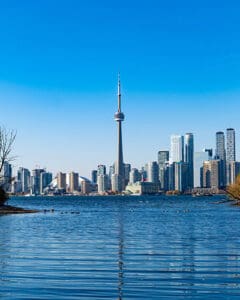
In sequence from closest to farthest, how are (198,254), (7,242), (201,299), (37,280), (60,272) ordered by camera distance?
1. (201,299)
2. (37,280)
3. (60,272)
4. (198,254)
5. (7,242)

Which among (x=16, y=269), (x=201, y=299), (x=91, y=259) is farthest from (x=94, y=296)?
(x=91, y=259)

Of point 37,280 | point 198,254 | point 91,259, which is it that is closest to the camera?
point 37,280

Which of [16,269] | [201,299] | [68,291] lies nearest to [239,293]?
[201,299]

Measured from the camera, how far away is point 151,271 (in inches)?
1147

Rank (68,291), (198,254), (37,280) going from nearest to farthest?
(68,291)
(37,280)
(198,254)

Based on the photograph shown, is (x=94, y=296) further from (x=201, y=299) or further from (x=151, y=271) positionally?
(x=151, y=271)

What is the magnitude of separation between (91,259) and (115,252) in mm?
4638

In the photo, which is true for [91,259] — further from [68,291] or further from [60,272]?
[68,291]

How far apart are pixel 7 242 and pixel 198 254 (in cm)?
1802

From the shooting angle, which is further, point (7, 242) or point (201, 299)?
point (7, 242)

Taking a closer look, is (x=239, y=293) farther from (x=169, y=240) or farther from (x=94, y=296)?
(x=169, y=240)

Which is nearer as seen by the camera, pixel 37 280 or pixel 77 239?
pixel 37 280

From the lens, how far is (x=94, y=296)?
22.6 metres

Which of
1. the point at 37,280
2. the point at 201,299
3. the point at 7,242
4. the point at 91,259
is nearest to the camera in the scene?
the point at 201,299
